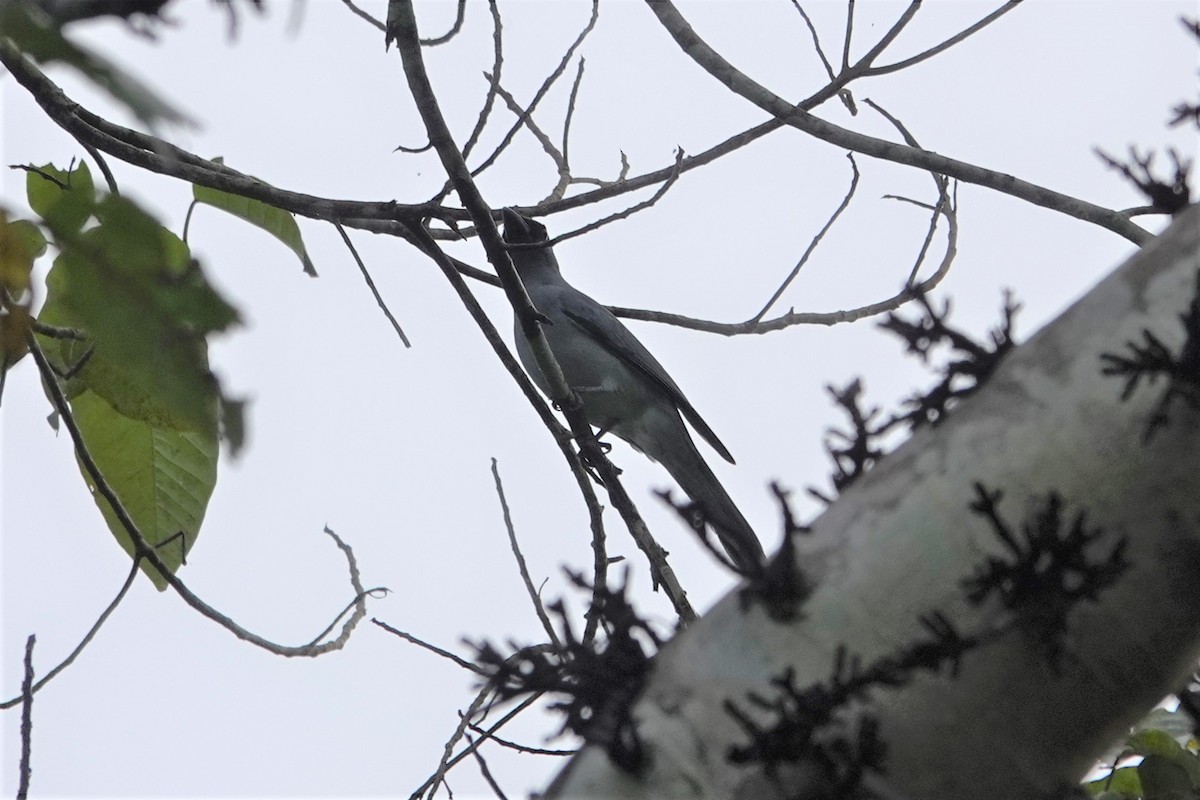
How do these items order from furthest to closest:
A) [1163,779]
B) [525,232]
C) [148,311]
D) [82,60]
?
1. [525,232]
2. [1163,779]
3. [148,311]
4. [82,60]

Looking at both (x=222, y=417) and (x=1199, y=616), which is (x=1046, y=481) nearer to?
(x=1199, y=616)

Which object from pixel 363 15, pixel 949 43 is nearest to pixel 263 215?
pixel 363 15

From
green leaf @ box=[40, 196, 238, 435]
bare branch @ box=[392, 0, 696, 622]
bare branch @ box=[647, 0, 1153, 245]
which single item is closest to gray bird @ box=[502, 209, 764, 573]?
bare branch @ box=[392, 0, 696, 622]

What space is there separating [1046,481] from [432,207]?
188cm

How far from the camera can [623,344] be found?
20.7 ft

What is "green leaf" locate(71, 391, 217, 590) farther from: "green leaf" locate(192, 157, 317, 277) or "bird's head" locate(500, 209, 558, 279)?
"bird's head" locate(500, 209, 558, 279)

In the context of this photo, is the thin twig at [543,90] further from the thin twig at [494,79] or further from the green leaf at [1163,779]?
the green leaf at [1163,779]

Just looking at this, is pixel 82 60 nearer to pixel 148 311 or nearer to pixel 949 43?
pixel 148 311

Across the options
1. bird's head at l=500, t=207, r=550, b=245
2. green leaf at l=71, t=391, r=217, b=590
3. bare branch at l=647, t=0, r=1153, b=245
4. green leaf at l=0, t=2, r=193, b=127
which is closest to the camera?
green leaf at l=0, t=2, r=193, b=127

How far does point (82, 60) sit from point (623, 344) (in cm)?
544

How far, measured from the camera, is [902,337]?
5.16ft

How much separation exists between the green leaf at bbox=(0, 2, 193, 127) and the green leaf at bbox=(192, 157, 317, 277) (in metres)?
2.50

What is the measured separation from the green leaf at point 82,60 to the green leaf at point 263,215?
250 cm

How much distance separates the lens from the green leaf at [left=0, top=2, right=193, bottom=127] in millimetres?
853
